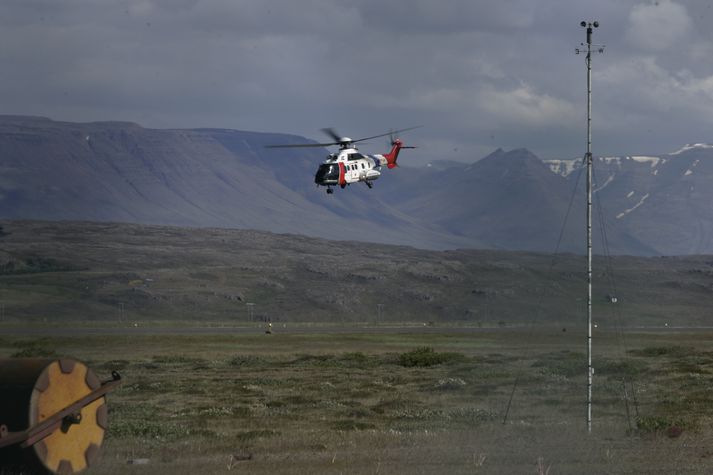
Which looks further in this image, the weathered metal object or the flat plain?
the flat plain

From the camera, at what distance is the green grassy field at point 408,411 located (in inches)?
987

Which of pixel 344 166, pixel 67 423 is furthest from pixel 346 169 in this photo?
pixel 67 423

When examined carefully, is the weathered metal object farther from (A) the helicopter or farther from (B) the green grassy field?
(A) the helicopter

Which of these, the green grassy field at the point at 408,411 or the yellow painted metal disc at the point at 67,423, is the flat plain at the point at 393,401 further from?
the yellow painted metal disc at the point at 67,423

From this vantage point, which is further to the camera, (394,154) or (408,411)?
(394,154)

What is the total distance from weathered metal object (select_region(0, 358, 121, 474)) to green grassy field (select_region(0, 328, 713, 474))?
357cm

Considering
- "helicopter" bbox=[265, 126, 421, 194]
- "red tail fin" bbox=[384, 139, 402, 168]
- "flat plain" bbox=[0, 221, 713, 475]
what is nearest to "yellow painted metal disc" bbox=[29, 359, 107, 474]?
"flat plain" bbox=[0, 221, 713, 475]

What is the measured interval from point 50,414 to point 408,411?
19.1 m

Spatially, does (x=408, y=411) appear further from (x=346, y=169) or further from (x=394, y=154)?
(x=394, y=154)

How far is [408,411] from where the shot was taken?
36125 mm

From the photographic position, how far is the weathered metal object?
17750 mm

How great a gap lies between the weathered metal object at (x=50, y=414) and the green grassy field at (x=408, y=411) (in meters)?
3.57

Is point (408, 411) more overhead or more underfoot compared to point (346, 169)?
more underfoot

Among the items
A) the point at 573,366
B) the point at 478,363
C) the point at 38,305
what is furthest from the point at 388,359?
the point at 38,305
